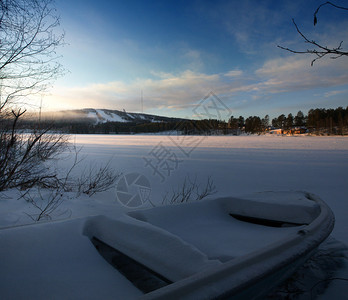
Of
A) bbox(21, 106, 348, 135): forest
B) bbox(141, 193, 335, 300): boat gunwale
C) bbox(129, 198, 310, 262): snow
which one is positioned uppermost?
bbox(21, 106, 348, 135): forest

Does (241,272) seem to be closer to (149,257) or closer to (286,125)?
(149,257)

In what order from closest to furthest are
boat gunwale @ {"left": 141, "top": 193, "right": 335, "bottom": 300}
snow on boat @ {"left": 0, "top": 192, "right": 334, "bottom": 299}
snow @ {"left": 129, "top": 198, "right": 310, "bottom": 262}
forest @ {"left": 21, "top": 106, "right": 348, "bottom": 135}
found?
boat gunwale @ {"left": 141, "top": 193, "right": 335, "bottom": 300}, snow on boat @ {"left": 0, "top": 192, "right": 334, "bottom": 299}, snow @ {"left": 129, "top": 198, "right": 310, "bottom": 262}, forest @ {"left": 21, "top": 106, "right": 348, "bottom": 135}

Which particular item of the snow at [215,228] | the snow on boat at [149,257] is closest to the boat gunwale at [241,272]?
the snow on boat at [149,257]

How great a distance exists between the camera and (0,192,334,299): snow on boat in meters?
1.11

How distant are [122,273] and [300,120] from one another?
3530 inches

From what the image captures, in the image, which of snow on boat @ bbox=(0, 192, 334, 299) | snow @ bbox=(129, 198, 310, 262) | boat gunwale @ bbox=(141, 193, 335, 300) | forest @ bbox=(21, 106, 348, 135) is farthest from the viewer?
forest @ bbox=(21, 106, 348, 135)

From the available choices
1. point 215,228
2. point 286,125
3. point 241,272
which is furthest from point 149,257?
point 286,125

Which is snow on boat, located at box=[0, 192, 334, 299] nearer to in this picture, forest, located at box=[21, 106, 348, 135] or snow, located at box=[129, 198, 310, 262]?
snow, located at box=[129, 198, 310, 262]

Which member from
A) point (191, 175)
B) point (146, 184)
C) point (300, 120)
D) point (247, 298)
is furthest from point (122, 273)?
point (300, 120)

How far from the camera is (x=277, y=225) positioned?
2373 millimetres

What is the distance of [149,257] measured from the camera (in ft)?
4.58

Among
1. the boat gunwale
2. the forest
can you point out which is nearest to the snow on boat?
the boat gunwale

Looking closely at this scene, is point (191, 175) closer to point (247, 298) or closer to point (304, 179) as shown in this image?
point (304, 179)

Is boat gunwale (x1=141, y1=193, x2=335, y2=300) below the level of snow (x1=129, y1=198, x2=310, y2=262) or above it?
above
